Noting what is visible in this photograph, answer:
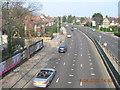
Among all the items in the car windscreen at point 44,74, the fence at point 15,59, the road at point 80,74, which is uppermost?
the fence at point 15,59

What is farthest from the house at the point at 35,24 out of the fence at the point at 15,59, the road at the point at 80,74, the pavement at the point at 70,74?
the road at the point at 80,74

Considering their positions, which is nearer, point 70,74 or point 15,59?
point 70,74

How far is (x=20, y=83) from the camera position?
1867 centimetres

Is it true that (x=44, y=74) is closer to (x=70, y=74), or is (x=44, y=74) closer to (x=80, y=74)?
(x=70, y=74)

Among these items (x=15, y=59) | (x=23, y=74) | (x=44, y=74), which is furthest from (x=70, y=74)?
(x=15, y=59)

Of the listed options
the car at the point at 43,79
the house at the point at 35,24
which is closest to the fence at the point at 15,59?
the car at the point at 43,79

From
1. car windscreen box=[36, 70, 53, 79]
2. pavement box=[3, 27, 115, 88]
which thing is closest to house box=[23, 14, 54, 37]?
pavement box=[3, 27, 115, 88]

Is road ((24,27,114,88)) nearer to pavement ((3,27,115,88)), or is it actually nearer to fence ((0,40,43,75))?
pavement ((3,27,115,88))

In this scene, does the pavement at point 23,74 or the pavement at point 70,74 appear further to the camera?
the pavement at point 23,74

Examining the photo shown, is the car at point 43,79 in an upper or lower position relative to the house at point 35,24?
lower

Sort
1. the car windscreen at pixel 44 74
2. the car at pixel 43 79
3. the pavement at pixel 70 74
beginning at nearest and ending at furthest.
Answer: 1. the car at pixel 43 79
2. the car windscreen at pixel 44 74
3. the pavement at pixel 70 74

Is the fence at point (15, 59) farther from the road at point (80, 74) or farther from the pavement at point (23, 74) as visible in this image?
the road at point (80, 74)

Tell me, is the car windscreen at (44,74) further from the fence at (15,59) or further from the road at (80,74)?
the fence at (15,59)

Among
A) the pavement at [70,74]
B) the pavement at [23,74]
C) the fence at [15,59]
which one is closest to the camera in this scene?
the pavement at [70,74]
